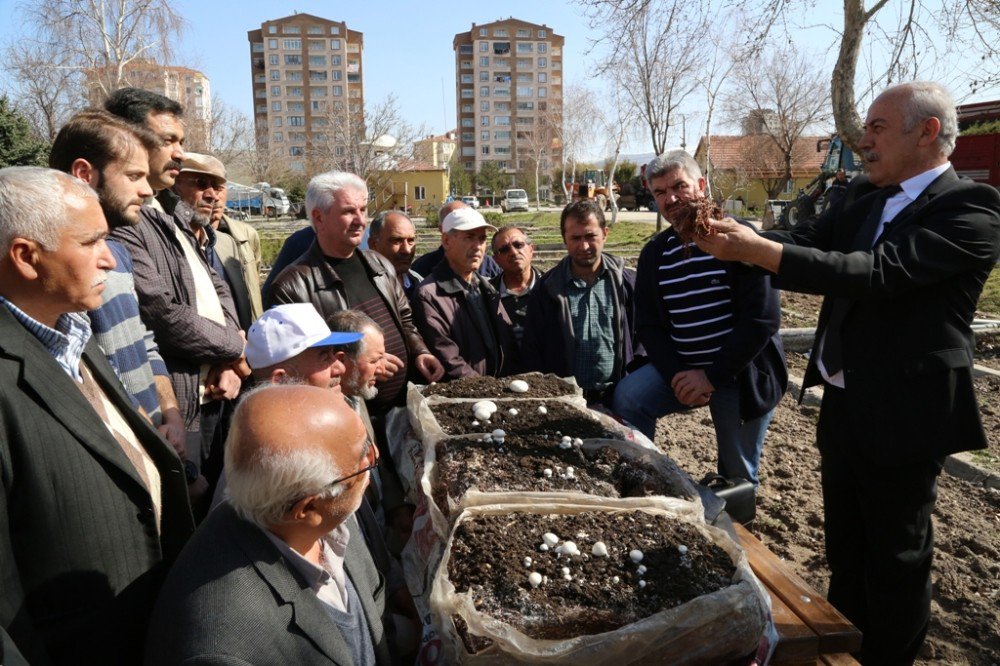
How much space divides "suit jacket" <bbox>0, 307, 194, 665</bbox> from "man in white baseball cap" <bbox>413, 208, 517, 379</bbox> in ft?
6.79

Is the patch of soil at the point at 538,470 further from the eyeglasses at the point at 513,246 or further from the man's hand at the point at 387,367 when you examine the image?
the eyeglasses at the point at 513,246

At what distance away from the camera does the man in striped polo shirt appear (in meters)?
3.17

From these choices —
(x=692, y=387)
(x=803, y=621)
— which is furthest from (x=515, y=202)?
(x=803, y=621)

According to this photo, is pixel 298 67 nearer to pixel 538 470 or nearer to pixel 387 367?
pixel 387 367

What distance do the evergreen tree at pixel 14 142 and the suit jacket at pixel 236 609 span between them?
1951 centimetres

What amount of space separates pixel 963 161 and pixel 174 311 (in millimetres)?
22495

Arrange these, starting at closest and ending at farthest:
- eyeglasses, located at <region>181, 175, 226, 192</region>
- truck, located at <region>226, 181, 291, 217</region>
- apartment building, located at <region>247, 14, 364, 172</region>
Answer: eyeglasses, located at <region>181, 175, 226, 192</region>
truck, located at <region>226, 181, 291, 217</region>
apartment building, located at <region>247, 14, 364, 172</region>

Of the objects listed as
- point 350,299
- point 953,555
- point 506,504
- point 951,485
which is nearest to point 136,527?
point 506,504

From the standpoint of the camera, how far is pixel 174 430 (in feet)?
8.73

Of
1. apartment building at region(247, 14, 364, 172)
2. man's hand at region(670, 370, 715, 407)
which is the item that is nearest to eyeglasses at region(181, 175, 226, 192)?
man's hand at region(670, 370, 715, 407)

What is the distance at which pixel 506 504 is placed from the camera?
6.88ft

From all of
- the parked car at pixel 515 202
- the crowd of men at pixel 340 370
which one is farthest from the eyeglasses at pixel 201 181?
the parked car at pixel 515 202

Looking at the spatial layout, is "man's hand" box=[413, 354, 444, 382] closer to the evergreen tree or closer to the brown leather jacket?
the brown leather jacket

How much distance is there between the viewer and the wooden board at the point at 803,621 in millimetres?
1886
